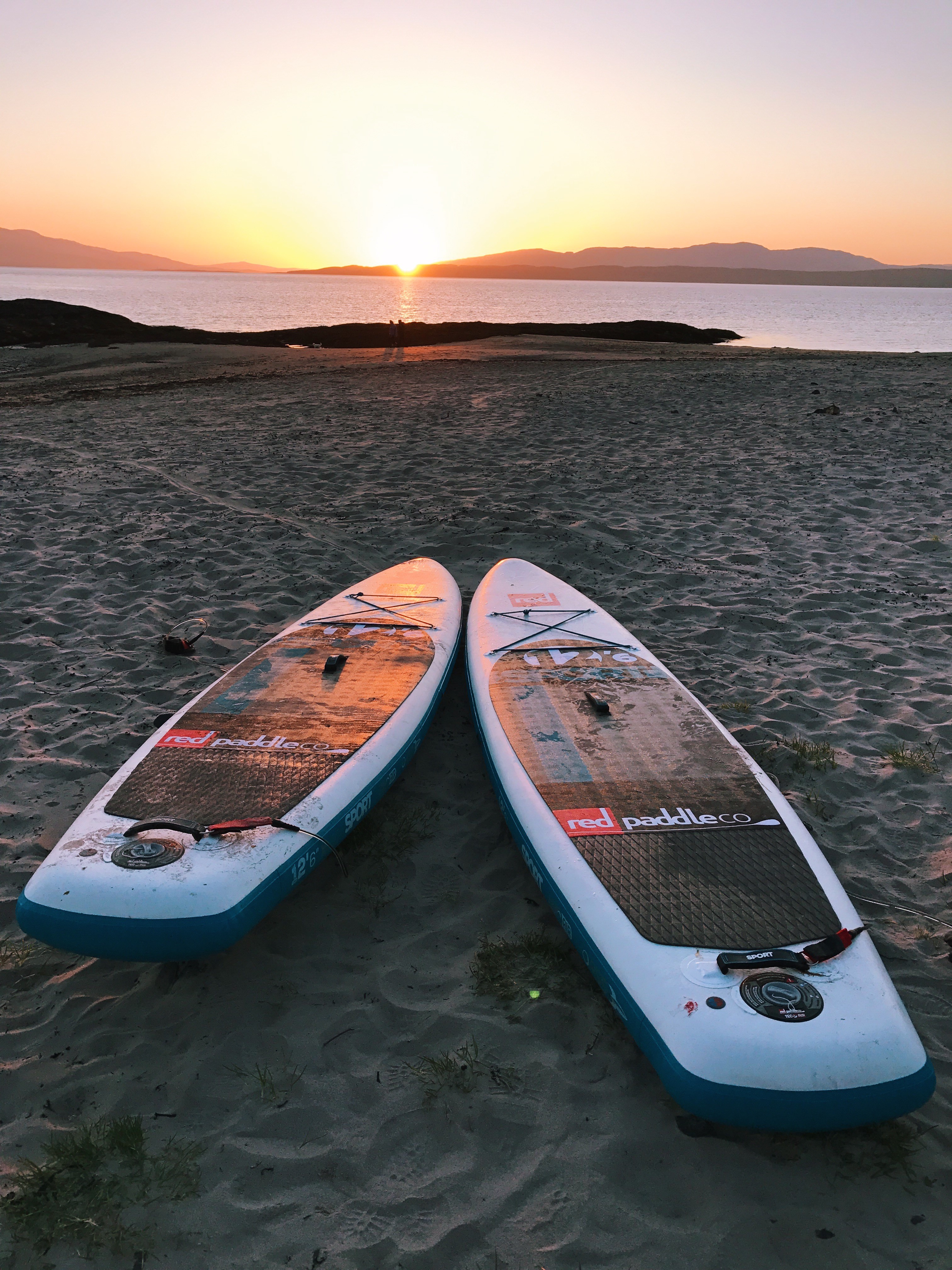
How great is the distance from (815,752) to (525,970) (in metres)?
2.12

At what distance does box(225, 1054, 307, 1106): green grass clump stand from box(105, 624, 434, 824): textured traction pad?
927 mm

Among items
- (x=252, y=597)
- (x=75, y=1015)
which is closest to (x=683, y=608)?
(x=252, y=597)

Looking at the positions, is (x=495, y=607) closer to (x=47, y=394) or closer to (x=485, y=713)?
(x=485, y=713)

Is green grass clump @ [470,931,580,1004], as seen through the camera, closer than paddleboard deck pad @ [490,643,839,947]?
No

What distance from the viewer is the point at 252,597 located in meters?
6.25

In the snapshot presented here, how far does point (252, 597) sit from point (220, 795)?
3187 mm

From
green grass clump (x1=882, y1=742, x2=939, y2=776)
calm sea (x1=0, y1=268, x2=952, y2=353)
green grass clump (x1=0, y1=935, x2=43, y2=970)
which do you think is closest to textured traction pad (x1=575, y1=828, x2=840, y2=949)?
green grass clump (x1=882, y1=742, x2=939, y2=776)

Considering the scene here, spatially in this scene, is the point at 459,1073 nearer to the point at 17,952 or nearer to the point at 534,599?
the point at 17,952

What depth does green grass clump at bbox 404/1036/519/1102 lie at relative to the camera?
2488 millimetres

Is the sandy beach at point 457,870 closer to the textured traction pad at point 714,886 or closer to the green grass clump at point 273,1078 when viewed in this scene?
the green grass clump at point 273,1078

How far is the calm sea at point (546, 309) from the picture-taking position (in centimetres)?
5062

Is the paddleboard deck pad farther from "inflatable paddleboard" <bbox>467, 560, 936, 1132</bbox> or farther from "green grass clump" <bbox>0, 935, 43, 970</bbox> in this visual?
"green grass clump" <bbox>0, 935, 43, 970</bbox>

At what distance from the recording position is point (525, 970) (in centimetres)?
292

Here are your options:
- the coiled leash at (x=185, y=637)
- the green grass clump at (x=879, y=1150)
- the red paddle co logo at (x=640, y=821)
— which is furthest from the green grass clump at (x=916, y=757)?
the coiled leash at (x=185, y=637)
